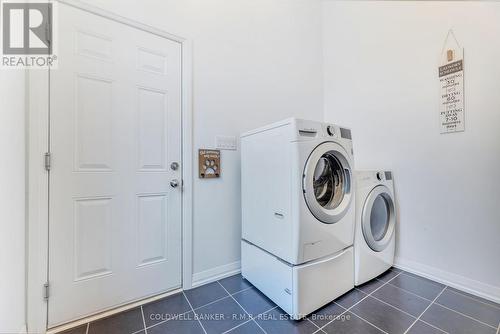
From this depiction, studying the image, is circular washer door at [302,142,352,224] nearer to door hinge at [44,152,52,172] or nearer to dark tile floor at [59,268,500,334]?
dark tile floor at [59,268,500,334]

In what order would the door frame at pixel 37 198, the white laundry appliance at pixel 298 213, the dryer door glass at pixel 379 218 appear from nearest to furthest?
the door frame at pixel 37 198 < the white laundry appliance at pixel 298 213 < the dryer door glass at pixel 379 218

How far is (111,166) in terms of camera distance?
1.43 meters

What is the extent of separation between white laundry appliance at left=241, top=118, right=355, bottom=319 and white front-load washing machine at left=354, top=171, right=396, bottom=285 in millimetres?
115

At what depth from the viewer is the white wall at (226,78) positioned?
173cm

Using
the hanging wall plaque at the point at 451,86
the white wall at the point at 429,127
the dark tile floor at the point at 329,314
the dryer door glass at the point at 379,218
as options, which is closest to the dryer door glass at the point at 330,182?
the dryer door glass at the point at 379,218

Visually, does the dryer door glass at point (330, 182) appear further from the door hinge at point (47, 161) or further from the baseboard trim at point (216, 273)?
the door hinge at point (47, 161)

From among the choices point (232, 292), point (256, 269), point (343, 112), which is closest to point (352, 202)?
point (256, 269)

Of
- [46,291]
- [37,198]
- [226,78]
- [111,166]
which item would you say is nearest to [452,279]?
[226,78]

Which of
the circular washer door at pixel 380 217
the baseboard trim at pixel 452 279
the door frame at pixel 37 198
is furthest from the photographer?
the circular washer door at pixel 380 217

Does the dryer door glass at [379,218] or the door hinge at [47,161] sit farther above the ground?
the door hinge at [47,161]

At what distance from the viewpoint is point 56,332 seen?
4.11ft

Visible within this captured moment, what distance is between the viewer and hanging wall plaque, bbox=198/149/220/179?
1.76 metres

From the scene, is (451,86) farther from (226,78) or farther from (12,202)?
(12,202)

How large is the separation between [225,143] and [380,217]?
1541 mm
